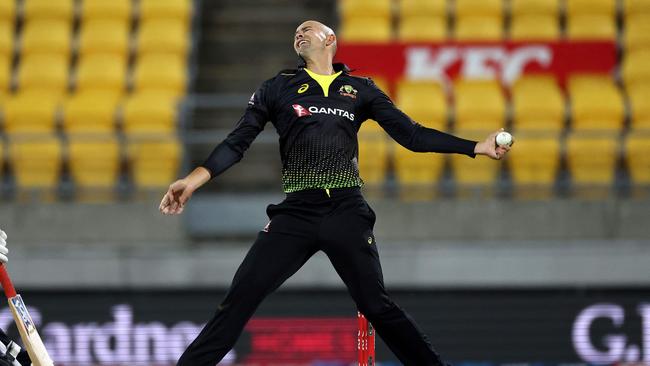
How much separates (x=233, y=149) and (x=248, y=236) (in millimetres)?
4610

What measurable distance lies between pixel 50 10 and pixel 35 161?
2836 millimetres

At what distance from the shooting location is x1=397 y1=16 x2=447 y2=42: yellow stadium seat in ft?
41.6

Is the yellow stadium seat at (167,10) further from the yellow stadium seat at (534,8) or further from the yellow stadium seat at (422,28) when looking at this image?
the yellow stadium seat at (534,8)

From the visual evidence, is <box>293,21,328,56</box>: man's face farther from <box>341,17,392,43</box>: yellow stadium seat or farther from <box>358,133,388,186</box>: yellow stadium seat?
<box>341,17,392,43</box>: yellow stadium seat

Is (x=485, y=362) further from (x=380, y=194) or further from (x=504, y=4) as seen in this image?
(x=504, y=4)

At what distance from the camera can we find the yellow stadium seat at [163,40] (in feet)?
42.2

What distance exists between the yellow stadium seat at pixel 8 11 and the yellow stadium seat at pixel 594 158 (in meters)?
6.10

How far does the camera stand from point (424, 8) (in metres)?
12.9

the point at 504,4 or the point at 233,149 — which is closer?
the point at 233,149

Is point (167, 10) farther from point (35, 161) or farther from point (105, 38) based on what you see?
point (35, 161)

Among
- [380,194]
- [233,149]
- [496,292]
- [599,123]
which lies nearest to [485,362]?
[496,292]

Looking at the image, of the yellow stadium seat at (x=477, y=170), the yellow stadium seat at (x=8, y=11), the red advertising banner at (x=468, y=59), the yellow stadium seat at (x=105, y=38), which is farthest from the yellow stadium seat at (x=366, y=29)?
the yellow stadium seat at (x=8, y=11)

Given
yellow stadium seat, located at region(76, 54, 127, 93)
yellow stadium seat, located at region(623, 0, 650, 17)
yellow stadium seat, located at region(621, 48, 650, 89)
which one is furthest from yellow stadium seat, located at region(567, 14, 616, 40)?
yellow stadium seat, located at region(76, 54, 127, 93)

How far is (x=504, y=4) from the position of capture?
12992 mm
